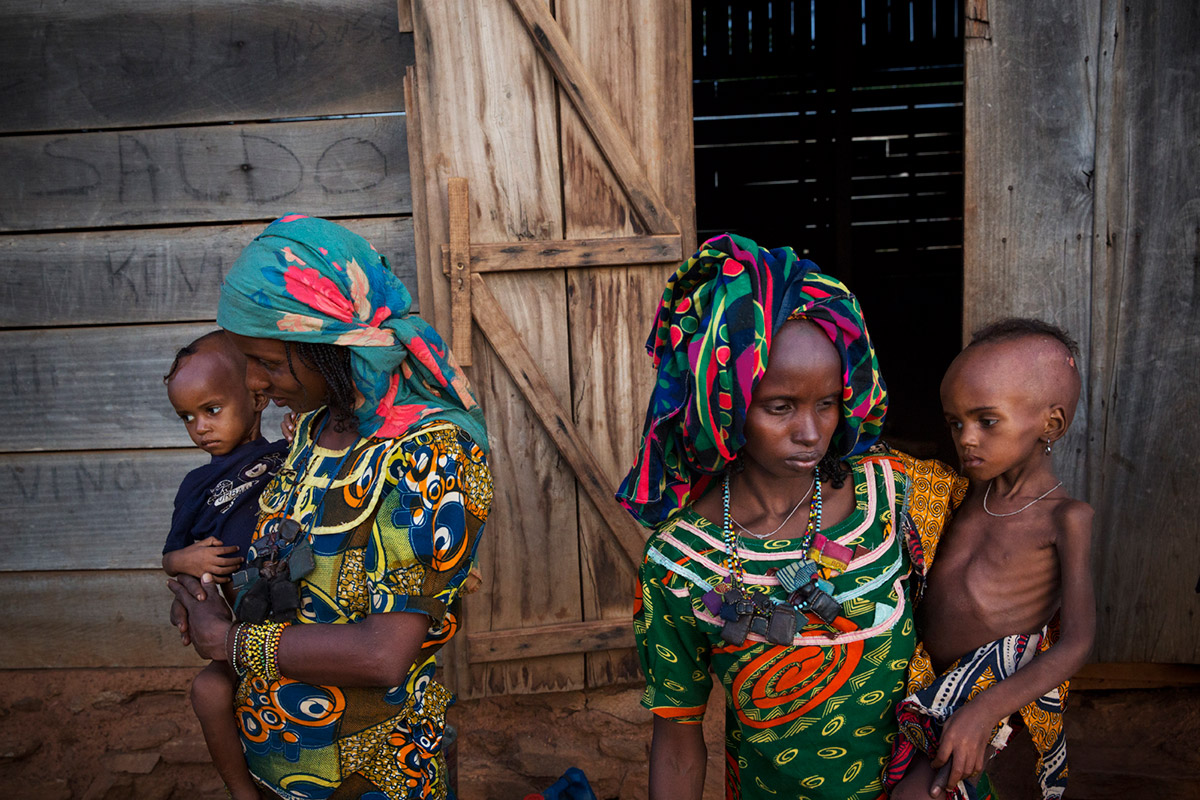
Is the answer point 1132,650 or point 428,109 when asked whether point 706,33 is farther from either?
point 1132,650

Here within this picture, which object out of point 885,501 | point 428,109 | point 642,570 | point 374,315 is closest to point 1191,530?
point 885,501

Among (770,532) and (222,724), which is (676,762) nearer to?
(770,532)

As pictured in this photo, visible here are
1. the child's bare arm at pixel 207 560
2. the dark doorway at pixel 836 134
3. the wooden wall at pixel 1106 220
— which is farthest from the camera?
the dark doorway at pixel 836 134

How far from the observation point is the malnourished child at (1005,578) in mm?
1459

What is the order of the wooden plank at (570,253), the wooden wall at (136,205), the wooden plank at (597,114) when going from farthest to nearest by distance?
the wooden wall at (136,205) → the wooden plank at (570,253) → the wooden plank at (597,114)

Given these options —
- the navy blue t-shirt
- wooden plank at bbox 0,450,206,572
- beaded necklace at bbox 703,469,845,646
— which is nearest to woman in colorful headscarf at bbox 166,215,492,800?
the navy blue t-shirt

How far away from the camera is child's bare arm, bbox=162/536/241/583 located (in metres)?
1.72

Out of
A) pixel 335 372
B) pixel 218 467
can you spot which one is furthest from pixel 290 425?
pixel 335 372

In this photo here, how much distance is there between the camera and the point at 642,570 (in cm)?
155

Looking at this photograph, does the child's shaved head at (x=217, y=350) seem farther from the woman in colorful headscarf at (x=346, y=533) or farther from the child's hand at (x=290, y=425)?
the woman in colorful headscarf at (x=346, y=533)

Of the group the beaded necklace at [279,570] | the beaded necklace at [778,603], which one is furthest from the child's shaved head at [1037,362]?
the beaded necklace at [279,570]

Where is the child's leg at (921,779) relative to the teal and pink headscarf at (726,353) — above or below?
below

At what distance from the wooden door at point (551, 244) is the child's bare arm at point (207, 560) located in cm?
125

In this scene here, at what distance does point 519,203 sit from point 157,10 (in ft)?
4.98
